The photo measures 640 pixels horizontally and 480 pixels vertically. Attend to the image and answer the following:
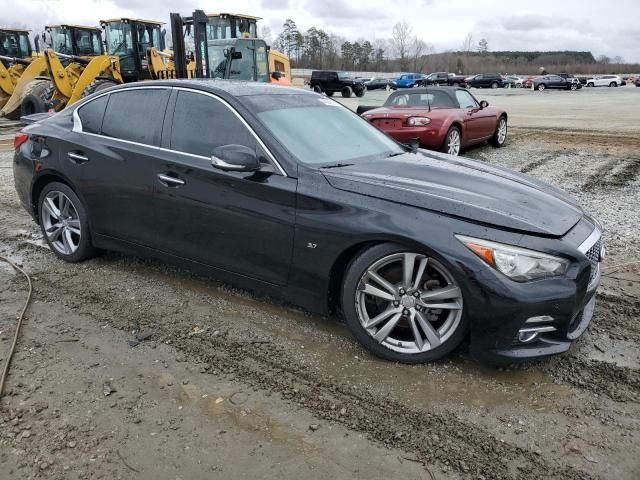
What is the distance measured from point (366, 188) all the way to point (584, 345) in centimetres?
170

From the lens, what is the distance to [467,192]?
332 cm

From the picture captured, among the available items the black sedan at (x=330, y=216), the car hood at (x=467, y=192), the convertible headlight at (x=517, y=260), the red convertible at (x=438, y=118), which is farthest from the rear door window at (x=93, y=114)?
the red convertible at (x=438, y=118)

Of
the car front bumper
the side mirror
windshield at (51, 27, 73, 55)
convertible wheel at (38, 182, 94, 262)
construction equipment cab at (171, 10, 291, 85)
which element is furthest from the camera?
windshield at (51, 27, 73, 55)

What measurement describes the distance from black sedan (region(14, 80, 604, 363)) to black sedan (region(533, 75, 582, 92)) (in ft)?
187

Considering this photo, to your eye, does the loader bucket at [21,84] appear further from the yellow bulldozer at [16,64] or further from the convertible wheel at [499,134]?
the convertible wheel at [499,134]

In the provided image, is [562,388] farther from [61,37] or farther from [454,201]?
[61,37]

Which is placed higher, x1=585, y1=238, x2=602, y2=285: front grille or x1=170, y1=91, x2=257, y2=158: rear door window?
x1=170, y1=91, x2=257, y2=158: rear door window

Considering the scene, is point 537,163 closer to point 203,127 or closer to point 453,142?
point 453,142

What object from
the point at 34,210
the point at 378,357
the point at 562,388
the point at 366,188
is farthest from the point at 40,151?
the point at 562,388

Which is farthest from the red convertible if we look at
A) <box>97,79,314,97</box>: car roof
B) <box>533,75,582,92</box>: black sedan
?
<box>533,75,582,92</box>: black sedan

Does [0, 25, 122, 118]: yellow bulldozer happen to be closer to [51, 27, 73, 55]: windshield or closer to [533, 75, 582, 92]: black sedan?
[51, 27, 73, 55]: windshield

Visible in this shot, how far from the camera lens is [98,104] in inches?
180

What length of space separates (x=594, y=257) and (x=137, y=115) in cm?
337

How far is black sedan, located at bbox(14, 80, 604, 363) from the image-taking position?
2.96 meters
